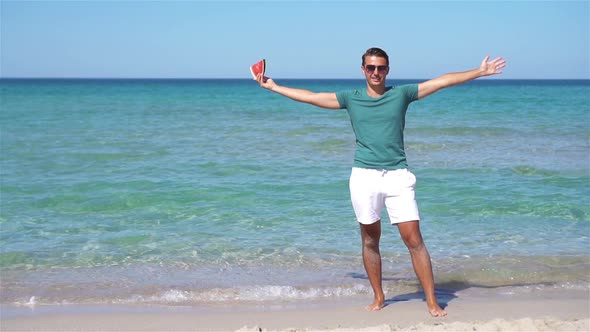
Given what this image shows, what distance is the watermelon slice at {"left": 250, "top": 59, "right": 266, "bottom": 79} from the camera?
5.22 m

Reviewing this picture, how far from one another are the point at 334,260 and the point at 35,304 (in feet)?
9.43

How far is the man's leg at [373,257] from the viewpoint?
5237mm

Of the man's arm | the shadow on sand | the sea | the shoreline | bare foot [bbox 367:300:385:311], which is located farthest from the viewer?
the sea

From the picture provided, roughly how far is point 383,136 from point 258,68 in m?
1.09

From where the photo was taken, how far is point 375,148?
494 cm

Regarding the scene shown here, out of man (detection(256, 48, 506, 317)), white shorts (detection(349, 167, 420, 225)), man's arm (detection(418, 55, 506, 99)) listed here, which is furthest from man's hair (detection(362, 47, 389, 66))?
white shorts (detection(349, 167, 420, 225))

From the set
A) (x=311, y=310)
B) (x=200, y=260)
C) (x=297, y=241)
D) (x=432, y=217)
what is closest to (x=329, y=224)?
(x=297, y=241)

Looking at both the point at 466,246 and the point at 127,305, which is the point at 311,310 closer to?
the point at 127,305

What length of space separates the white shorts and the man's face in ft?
2.09

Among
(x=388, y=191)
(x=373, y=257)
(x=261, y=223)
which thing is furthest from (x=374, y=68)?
(x=261, y=223)

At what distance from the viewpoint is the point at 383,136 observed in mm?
4918

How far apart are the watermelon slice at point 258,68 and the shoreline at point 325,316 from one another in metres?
1.88

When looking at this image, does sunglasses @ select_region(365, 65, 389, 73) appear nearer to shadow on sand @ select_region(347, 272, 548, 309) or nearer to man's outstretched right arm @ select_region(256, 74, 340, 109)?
man's outstretched right arm @ select_region(256, 74, 340, 109)

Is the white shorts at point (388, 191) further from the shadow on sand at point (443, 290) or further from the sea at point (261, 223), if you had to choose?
the sea at point (261, 223)
